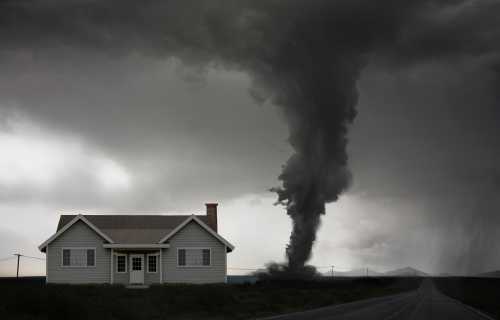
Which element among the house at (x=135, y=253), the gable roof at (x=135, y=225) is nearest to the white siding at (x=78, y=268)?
the house at (x=135, y=253)

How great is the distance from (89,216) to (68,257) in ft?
17.7

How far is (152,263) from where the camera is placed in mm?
50438

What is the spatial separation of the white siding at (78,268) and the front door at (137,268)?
5.74 feet

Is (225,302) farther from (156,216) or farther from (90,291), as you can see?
(156,216)

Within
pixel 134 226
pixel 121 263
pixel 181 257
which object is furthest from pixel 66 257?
pixel 181 257

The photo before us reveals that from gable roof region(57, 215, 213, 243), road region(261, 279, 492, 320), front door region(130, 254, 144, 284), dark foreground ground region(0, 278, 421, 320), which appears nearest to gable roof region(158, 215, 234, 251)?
gable roof region(57, 215, 213, 243)

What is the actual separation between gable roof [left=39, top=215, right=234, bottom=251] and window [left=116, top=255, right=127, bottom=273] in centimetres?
125

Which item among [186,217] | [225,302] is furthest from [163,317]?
[186,217]

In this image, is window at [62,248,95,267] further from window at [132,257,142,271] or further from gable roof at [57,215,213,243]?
window at [132,257,142,271]

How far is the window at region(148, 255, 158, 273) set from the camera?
165ft

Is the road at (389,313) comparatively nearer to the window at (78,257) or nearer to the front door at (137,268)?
the front door at (137,268)

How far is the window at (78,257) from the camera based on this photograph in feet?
160

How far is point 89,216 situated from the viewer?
53.5 m

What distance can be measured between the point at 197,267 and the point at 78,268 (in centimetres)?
840
